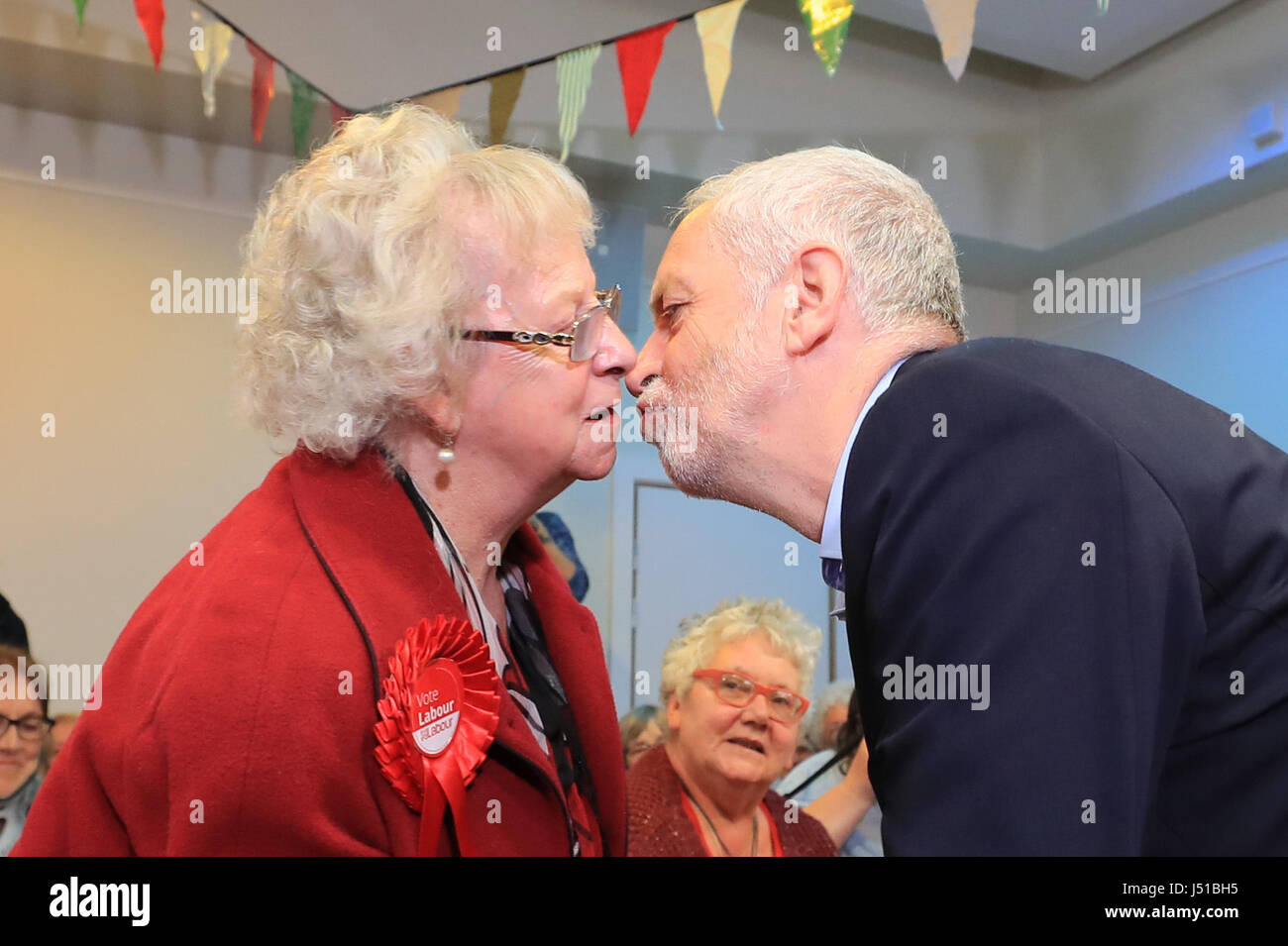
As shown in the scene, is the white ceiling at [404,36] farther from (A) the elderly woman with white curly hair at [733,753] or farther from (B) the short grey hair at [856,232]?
(B) the short grey hair at [856,232]

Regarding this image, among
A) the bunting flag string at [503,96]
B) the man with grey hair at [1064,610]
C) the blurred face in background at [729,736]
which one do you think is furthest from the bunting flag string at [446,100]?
the man with grey hair at [1064,610]

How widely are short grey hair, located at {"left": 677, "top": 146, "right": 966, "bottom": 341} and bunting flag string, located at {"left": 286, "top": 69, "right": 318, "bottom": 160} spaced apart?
112 inches

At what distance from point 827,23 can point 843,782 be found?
2.18 meters

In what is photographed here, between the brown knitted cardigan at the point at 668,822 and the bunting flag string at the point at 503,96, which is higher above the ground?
the bunting flag string at the point at 503,96

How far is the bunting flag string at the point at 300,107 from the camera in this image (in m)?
3.98

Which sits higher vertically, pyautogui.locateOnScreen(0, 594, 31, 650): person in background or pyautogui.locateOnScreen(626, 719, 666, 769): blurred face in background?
pyautogui.locateOnScreen(0, 594, 31, 650): person in background

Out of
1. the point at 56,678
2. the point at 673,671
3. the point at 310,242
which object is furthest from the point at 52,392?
the point at 310,242

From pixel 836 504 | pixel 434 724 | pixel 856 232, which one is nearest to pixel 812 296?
pixel 856 232

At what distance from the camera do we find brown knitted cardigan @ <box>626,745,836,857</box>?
8.40 feet

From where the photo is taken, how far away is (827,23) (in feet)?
11.4

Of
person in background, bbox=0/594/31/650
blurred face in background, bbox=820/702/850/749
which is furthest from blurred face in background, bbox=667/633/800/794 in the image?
person in background, bbox=0/594/31/650

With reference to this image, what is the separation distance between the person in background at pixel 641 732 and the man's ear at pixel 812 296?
230 cm

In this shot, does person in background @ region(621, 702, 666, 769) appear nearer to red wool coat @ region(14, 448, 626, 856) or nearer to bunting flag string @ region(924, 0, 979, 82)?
bunting flag string @ region(924, 0, 979, 82)

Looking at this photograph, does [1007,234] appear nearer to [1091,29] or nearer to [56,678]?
[1091,29]
